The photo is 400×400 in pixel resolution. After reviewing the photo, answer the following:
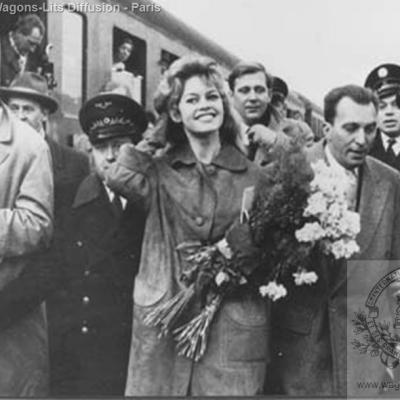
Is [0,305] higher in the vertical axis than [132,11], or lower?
lower

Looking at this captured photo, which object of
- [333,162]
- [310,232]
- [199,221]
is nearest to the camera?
[310,232]

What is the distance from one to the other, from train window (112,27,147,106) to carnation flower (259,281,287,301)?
1.17 m

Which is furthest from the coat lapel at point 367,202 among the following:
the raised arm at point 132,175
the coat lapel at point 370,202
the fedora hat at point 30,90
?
the fedora hat at point 30,90

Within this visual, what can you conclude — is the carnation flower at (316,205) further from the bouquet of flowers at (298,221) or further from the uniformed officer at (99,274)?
the uniformed officer at (99,274)

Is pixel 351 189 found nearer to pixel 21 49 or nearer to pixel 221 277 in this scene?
pixel 221 277

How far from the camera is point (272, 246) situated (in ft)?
12.8

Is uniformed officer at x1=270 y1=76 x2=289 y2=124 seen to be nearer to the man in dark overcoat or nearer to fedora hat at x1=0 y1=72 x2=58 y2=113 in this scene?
the man in dark overcoat

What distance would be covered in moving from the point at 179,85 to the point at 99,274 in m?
1.09

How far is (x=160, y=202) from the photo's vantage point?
4035 millimetres

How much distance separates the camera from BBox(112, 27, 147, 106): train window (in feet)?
13.4

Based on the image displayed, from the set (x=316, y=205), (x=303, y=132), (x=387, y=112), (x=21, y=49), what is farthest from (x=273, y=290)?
(x=21, y=49)

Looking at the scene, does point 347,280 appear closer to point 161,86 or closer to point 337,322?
point 337,322

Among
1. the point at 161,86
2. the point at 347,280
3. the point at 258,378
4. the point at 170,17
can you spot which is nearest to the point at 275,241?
the point at 347,280

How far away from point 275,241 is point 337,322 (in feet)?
1.97
